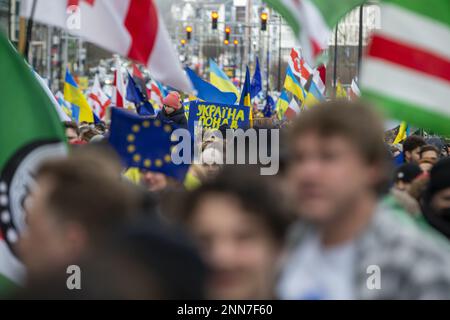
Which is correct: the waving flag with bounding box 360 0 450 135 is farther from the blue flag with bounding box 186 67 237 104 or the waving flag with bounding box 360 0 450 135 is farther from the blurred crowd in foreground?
the blue flag with bounding box 186 67 237 104

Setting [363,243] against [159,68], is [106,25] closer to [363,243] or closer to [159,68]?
[159,68]

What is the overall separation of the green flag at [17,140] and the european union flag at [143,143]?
1255 mm

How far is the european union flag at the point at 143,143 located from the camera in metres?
7.10

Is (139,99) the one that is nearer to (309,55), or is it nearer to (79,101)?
(79,101)

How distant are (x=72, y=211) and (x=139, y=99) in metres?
17.3

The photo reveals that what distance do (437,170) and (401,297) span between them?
1.65 m

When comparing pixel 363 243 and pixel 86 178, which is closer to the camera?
pixel 86 178

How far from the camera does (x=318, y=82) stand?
23859 millimetres

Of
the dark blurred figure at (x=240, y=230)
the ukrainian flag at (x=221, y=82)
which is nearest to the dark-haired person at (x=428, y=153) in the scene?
the dark blurred figure at (x=240, y=230)

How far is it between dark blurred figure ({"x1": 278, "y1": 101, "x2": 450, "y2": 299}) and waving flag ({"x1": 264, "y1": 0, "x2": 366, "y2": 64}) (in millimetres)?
2274

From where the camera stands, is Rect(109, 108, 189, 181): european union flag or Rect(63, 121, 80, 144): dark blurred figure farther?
Rect(63, 121, 80, 144): dark blurred figure

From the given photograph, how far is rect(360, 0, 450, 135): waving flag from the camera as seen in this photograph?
536cm

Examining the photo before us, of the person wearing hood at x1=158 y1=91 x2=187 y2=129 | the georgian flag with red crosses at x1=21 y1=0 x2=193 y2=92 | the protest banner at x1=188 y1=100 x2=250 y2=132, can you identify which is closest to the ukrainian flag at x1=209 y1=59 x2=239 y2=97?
the protest banner at x1=188 y1=100 x2=250 y2=132
